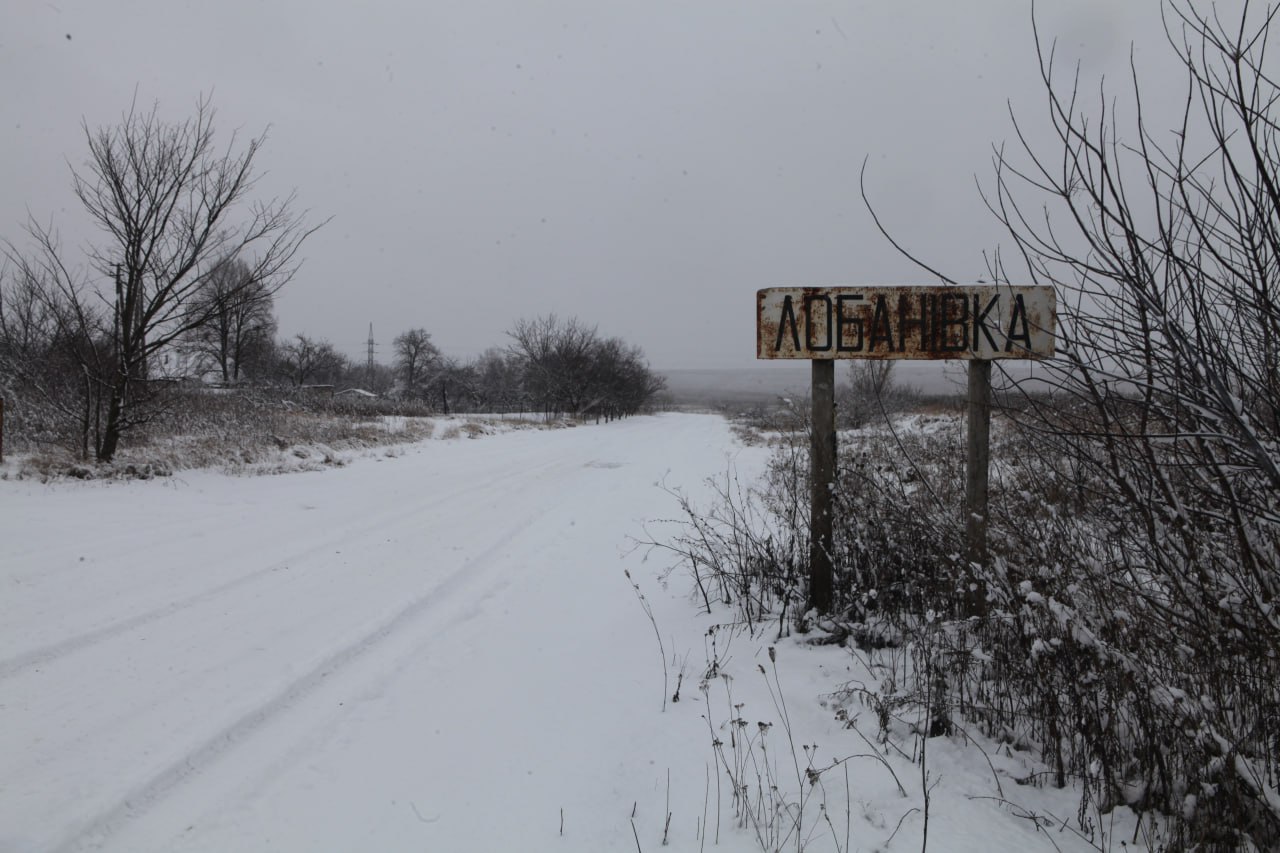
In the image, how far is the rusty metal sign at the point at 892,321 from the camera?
11.1ft

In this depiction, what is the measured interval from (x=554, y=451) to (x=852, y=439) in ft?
25.3

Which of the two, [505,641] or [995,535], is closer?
[505,641]

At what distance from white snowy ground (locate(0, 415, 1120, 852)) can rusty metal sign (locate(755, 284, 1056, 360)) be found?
182 cm

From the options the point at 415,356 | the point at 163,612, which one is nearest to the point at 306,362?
the point at 415,356

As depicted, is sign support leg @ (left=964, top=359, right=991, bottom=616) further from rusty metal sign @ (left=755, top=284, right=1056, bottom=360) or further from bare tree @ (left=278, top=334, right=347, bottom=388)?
bare tree @ (left=278, top=334, right=347, bottom=388)

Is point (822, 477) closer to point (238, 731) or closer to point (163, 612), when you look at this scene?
point (238, 731)

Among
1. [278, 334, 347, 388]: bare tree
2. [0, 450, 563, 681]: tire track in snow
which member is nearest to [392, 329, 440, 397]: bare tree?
[278, 334, 347, 388]: bare tree

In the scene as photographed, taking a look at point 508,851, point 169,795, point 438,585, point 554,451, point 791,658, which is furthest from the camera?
point 554,451

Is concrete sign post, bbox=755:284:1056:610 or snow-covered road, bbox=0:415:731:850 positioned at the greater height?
concrete sign post, bbox=755:284:1056:610

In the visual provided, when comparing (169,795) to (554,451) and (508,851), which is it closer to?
(508,851)

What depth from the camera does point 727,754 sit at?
8.50ft

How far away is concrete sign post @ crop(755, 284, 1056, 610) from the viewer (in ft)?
11.1

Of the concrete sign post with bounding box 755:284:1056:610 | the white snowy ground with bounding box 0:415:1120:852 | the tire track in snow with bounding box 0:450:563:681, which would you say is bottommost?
the white snowy ground with bounding box 0:415:1120:852

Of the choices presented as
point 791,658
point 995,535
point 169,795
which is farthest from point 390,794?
point 995,535
